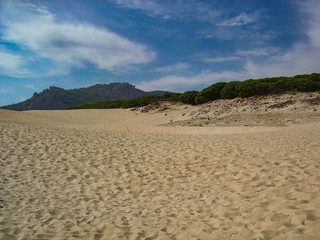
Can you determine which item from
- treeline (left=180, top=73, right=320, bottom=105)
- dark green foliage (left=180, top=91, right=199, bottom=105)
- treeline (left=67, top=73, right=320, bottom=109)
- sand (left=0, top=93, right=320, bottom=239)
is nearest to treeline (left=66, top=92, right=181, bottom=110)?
dark green foliage (left=180, top=91, right=199, bottom=105)

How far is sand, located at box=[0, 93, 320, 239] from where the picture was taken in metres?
3.82

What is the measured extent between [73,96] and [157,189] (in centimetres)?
12060

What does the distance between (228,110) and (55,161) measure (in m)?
17.9

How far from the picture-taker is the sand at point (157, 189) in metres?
3.82

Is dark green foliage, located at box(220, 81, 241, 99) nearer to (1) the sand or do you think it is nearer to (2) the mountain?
(1) the sand

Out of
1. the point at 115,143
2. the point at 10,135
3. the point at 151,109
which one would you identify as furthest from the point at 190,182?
the point at 151,109

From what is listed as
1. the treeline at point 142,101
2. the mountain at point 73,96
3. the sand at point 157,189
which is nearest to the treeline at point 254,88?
the treeline at point 142,101

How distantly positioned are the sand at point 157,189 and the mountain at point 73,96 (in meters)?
99.0

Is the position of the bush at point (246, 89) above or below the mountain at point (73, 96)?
below

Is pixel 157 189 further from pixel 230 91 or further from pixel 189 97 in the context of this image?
pixel 189 97

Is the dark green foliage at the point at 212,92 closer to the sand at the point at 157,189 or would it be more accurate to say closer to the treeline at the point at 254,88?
the treeline at the point at 254,88

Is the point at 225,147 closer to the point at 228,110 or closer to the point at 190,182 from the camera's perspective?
the point at 190,182

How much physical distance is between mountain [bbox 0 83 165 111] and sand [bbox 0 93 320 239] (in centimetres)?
9898

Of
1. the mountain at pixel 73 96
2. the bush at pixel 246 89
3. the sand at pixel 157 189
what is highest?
the mountain at pixel 73 96
